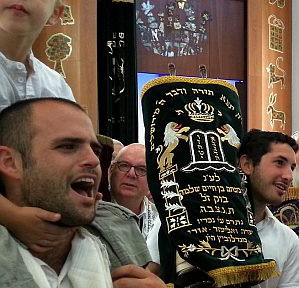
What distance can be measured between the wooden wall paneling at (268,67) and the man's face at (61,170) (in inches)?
192

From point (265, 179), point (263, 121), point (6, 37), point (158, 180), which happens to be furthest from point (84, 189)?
point (263, 121)

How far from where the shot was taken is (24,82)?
1.57m

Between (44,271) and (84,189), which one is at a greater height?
(84,189)

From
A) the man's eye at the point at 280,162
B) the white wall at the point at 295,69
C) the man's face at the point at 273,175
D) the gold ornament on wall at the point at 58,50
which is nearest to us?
the man's face at the point at 273,175

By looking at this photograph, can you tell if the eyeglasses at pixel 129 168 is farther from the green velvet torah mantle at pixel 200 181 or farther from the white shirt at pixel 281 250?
the green velvet torah mantle at pixel 200 181

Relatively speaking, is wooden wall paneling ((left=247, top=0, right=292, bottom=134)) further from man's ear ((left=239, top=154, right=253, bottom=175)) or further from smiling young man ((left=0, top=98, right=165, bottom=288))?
smiling young man ((left=0, top=98, right=165, bottom=288))

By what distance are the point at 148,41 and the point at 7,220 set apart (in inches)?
180

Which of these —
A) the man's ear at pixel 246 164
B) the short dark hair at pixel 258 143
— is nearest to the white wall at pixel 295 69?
the short dark hair at pixel 258 143

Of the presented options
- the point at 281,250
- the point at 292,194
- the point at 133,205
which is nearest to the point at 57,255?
the point at 281,250

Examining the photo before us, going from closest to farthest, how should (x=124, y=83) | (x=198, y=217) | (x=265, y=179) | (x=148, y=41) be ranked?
(x=198, y=217), (x=265, y=179), (x=124, y=83), (x=148, y=41)

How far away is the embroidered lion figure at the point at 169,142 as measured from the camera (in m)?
1.89

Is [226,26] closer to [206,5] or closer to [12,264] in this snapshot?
[206,5]

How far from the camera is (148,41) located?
18.8 ft

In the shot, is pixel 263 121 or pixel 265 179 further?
pixel 263 121
